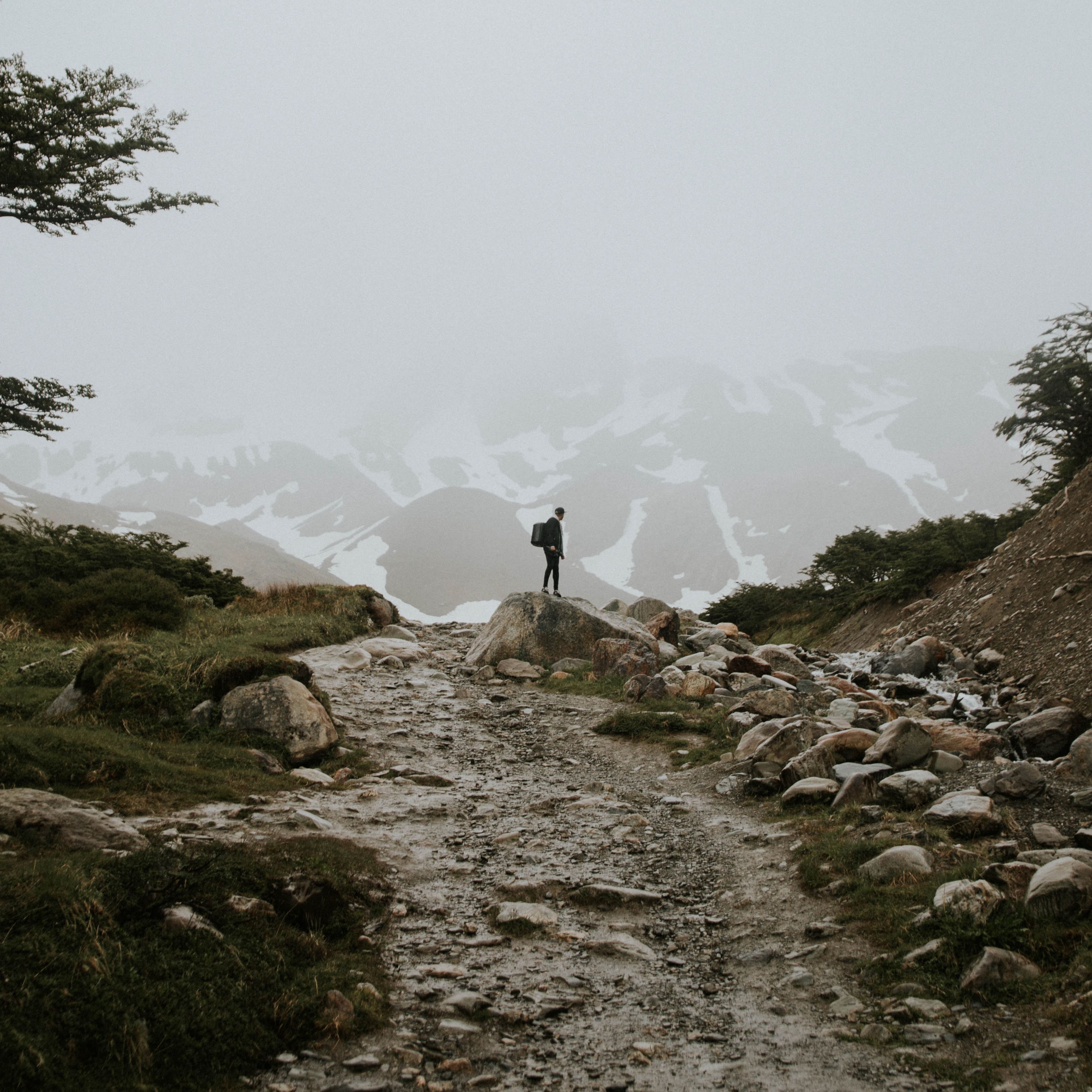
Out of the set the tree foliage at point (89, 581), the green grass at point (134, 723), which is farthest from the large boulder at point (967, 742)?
the tree foliage at point (89, 581)

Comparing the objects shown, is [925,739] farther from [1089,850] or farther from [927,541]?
[927,541]

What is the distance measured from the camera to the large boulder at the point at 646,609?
2423 centimetres

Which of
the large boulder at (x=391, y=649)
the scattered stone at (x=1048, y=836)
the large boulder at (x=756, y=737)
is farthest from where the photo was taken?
the large boulder at (x=391, y=649)

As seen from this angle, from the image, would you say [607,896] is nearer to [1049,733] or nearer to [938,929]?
[938,929]

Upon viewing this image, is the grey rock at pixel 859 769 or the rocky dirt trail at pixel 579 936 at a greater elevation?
the grey rock at pixel 859 769

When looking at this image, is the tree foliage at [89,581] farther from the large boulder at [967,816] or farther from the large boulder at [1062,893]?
the large boulder at [1062,893]

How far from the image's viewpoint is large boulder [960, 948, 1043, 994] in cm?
418

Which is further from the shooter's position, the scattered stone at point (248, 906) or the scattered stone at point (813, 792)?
the scattered stone at point (813, 792)

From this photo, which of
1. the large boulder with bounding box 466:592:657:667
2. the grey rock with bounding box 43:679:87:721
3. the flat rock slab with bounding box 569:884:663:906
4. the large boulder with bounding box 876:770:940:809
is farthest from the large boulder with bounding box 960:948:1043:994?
the large boulder with bounding box 466:592:657:667

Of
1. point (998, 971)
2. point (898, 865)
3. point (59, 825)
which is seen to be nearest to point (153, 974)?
point (59, 825)

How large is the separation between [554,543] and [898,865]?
15113 mm

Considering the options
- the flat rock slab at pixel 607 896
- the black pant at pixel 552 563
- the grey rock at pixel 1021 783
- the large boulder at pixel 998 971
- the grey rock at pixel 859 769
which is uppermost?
the black pant at pixel 552 563

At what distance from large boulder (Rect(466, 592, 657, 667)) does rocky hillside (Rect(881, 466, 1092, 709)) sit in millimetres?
8139

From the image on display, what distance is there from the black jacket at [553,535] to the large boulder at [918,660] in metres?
9.17
